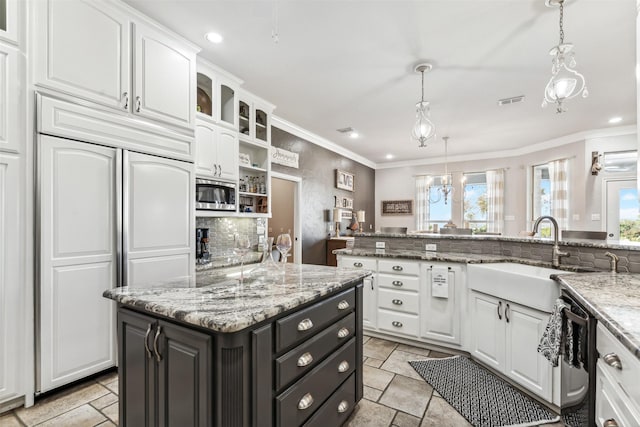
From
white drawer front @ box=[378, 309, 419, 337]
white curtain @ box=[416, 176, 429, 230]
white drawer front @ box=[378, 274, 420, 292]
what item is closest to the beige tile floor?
white drawer front @ box=[378, 309, 419, 337]

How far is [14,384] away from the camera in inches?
71.6

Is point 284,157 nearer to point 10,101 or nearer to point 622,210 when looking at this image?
point 10,101

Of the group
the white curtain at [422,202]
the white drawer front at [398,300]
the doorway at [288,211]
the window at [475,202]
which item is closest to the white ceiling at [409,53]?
the doorway at [288,211]

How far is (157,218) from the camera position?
8.10 ft

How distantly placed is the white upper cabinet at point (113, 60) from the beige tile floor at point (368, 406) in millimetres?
2016

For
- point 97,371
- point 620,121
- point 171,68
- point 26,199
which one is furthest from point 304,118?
point 620,121

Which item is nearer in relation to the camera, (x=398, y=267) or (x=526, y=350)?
(x=526, y=350)

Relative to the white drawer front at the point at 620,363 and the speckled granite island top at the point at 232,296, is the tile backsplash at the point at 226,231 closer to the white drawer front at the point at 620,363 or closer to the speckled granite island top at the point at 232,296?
the speckled granite island top at the point at 232,296

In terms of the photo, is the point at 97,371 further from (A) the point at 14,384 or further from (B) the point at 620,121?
(B) the point at 620,121

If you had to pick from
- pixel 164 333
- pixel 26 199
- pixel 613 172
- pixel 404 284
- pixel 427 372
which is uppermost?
pixel 613 172

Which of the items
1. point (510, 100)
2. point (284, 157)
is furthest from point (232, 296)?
point (510, 100)

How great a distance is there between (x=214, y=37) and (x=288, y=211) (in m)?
3.00

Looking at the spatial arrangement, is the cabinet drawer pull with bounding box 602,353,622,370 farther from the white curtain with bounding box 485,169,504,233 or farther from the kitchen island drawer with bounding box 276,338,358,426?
the white curtain with bounding box 485,169,504,233

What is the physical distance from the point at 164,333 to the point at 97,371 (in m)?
1.53
